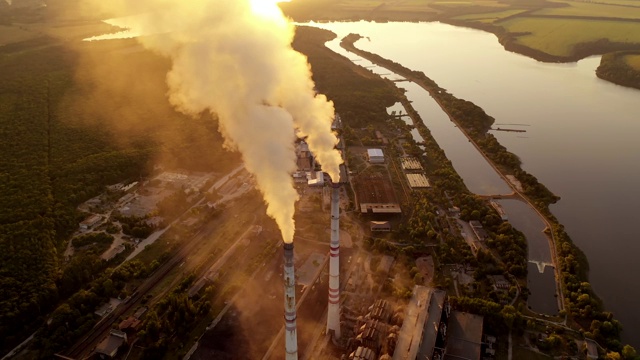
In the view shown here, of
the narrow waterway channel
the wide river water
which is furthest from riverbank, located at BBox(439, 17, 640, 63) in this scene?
the narrow waterway channel

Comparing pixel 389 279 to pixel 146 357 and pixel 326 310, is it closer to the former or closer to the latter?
pixel 326 310

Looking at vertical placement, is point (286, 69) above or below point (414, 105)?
above

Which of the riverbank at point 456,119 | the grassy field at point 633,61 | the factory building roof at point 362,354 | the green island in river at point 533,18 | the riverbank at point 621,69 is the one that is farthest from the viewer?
the green island in river at point 533,18

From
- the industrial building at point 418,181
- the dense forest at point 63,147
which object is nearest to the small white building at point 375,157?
the industrial building at point 418,181

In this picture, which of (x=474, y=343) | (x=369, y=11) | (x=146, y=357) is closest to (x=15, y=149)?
(x=146, y=357)

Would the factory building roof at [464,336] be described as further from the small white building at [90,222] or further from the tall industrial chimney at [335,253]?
the small white building at [90,222]

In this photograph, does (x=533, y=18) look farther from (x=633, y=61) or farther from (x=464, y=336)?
(x=464, y=336)

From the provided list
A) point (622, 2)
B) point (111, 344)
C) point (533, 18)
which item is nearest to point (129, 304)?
point (111, 344)
